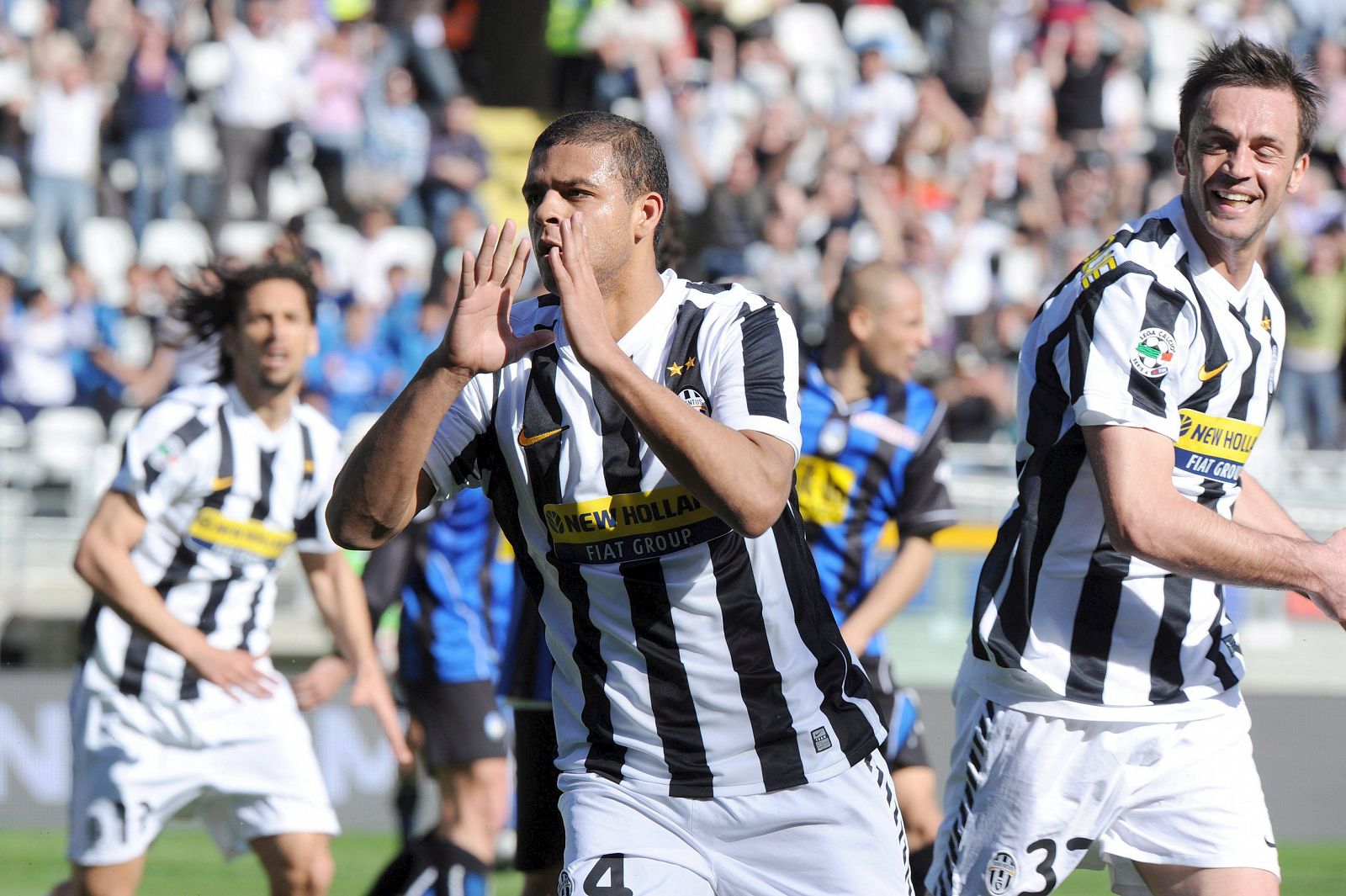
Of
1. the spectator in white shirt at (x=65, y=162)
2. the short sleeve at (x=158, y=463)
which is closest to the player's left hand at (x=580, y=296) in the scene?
the short sleeve at (x=158, y=463)

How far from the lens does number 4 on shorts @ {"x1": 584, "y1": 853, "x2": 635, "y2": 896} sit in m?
3.33

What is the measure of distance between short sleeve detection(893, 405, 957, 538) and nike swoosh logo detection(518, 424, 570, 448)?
2694mm

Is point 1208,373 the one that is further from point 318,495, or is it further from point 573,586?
point 318,495

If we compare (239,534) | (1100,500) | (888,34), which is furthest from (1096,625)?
(888,34)

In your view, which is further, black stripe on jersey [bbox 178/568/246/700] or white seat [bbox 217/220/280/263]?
white seat [bbox 217/220/280/263]

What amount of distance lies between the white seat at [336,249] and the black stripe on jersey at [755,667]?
397 inches

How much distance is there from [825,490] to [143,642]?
2.30 metres

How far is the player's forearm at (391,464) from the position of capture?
315 cm

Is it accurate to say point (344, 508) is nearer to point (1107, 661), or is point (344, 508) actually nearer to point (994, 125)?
point (1107, 661)

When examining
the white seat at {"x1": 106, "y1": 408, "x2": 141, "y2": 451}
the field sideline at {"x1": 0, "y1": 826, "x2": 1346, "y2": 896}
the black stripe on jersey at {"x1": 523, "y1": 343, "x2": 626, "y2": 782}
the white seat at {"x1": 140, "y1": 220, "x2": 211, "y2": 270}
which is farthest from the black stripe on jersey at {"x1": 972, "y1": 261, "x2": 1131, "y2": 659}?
the white seat at {"x1": 140, "y1": 220, "x2": 211, "y2": 270}

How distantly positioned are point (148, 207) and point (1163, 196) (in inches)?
337

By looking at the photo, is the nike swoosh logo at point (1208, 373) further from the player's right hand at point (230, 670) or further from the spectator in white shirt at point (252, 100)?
the spectator in white shirt at point (252, 100)

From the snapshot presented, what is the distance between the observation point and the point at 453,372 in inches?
124

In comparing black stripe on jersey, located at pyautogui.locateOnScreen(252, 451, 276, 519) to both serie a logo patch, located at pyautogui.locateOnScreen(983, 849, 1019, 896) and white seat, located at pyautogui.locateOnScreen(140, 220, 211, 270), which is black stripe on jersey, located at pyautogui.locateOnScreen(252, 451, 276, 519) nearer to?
serie a logo patch, located at pyautogui.locateOnScreen(983, 849, 1019, 896)
